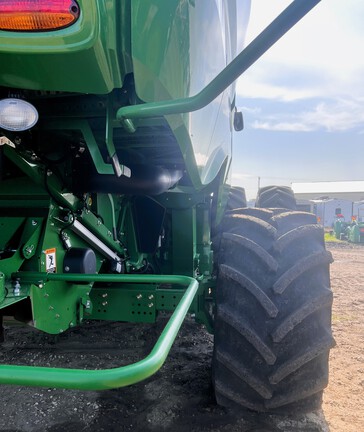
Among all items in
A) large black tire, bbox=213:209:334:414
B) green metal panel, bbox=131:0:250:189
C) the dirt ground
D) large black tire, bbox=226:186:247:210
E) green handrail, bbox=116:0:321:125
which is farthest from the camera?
large black tire, bbox=226:186:247:210

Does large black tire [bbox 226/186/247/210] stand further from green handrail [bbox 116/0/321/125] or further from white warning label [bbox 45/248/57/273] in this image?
green handrail [bbox 116/0/321/125]

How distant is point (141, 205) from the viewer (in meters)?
3.14

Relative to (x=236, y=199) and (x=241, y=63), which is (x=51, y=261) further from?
(x=236, y=199)

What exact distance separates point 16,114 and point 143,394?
221cm

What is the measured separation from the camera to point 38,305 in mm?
2023

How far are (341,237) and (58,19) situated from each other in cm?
→ 2004

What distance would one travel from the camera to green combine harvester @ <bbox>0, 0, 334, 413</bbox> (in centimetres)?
113

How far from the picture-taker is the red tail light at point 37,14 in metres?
1.09

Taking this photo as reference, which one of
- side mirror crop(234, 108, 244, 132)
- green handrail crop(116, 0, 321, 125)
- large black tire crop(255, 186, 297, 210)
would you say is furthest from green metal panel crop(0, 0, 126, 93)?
large black tire crop(255, 186, 297, 210)

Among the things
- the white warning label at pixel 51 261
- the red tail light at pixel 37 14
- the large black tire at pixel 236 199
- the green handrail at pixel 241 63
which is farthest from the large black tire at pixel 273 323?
the large black tire at pixel 236 199

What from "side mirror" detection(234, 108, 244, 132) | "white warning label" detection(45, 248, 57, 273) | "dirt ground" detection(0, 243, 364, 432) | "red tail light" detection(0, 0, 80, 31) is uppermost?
"side mirror" detection(234, 108, 244, 132)

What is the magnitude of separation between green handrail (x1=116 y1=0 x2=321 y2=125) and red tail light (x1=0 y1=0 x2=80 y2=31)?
300 mm

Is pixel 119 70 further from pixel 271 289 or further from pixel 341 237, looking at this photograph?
pixel 341 237

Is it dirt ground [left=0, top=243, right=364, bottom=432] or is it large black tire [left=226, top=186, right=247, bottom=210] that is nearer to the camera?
dirt ground [left=0, top=243, right=364, bottom=432]
